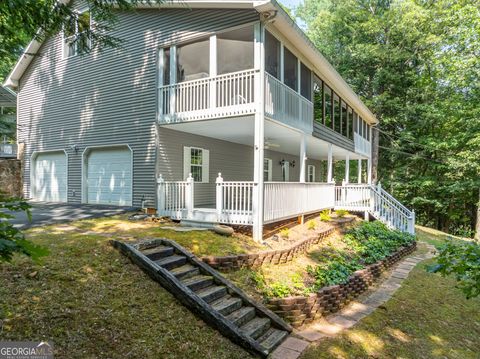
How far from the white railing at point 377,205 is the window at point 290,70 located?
17.2 ft

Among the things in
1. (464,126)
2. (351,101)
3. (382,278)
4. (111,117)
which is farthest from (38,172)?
(464,126)

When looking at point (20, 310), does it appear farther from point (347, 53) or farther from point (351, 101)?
point (347, 53)

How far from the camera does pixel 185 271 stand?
4984 mm

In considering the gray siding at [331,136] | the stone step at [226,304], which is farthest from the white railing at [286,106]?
the stone step at [226,304]

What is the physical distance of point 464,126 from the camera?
18656 mm

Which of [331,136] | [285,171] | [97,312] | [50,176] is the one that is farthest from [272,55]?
[50,176]

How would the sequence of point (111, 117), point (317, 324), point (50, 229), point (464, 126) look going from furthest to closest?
point (464, 126) → point (111, 117) → point (50, 229) → point (317, 324)

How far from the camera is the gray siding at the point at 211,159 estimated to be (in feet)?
30.2

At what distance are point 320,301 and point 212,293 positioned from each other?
1969 millimetres

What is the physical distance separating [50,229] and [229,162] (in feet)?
22.3

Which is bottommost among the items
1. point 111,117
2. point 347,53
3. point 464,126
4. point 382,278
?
point 382,278

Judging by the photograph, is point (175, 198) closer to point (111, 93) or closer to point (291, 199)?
A: point (291, 199)

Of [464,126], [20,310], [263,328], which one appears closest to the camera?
[20,310]

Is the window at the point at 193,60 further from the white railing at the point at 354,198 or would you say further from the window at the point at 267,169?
the white railing at the point at 354,198
